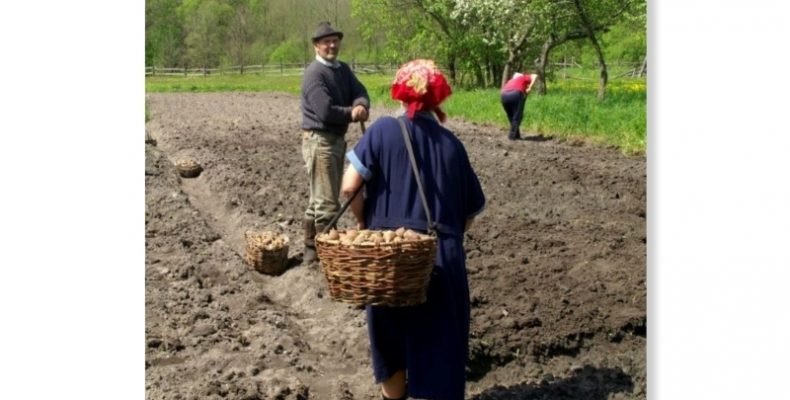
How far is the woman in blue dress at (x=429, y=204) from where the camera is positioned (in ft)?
12.4

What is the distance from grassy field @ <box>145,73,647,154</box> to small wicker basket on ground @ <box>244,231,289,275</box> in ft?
2.69

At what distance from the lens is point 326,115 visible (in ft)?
17.2

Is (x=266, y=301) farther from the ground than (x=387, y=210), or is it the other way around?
(x=387, y=210)

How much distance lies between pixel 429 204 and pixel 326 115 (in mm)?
1550

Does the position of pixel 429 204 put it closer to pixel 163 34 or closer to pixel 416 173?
pixel 416 173

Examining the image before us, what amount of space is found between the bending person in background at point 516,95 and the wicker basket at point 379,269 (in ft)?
4.67

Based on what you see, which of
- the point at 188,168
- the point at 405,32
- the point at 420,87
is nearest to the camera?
the point at 420,87

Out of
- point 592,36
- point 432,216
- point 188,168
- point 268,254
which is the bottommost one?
point 268,254

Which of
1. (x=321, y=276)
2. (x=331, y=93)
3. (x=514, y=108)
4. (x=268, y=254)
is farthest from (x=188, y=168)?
(x=514, y=108)

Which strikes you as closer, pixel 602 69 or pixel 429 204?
pixel 429 204

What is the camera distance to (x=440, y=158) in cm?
379

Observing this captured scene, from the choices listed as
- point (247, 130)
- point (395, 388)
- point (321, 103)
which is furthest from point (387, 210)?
point (247, 130)
